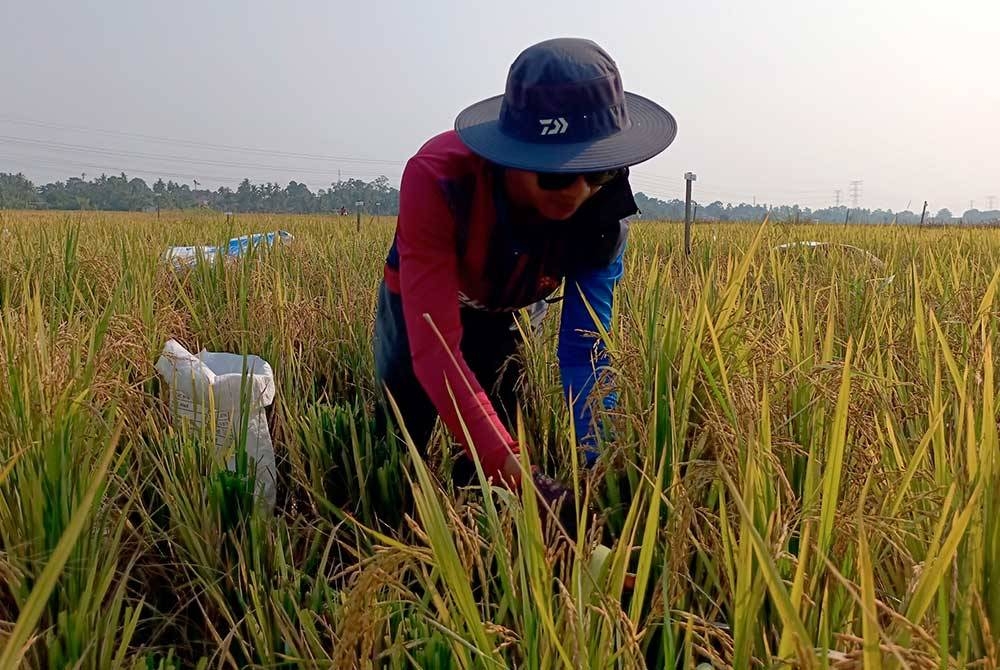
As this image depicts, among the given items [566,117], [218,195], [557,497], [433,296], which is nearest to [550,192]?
[566,117]

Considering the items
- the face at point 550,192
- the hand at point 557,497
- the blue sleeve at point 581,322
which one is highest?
the face at point 550,192

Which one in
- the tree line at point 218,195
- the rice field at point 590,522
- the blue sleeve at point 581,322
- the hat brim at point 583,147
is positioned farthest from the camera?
the tree line at point 218,195

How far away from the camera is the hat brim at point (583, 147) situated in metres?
1.16

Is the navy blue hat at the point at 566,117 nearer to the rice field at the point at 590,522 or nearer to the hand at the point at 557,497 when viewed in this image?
the rice field at the point at 590,522

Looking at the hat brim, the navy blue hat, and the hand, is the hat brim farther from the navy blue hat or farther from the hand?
the hand

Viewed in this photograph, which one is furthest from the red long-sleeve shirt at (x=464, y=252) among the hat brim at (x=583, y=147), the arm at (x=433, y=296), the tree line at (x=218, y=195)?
the tree line at (x=218, y=195)

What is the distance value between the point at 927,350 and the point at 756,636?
0.79m

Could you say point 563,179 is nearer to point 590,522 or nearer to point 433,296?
point 433,296

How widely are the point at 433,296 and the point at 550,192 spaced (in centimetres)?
30

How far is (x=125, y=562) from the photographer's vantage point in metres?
1.22

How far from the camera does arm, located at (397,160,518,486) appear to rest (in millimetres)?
1228

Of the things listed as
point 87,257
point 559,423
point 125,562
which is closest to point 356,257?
point 87,257

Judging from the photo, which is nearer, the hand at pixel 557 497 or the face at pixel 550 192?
the hand at pixel 557 497

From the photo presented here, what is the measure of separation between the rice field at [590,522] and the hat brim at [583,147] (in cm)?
26
